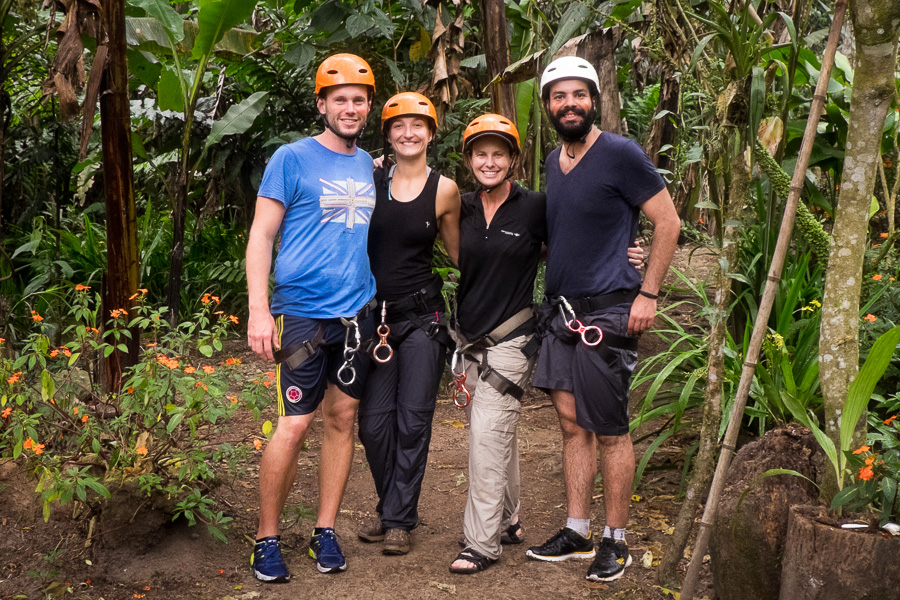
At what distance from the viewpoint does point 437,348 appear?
13.1 ft

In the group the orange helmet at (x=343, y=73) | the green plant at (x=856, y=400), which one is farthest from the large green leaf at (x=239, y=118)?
the green plant at (x=856, y=400)

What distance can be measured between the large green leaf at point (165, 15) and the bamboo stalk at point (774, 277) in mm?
4236

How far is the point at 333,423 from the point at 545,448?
224 centimetres

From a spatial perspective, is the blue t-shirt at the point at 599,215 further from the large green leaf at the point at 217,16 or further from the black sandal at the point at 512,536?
the large green leaf at the point at 217,16

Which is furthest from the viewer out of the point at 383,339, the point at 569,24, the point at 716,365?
the point at 569,24

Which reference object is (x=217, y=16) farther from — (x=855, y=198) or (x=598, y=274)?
(x=855, y=198)

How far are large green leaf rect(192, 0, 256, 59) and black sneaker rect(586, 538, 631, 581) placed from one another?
4.00 metres

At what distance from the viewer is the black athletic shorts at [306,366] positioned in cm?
364

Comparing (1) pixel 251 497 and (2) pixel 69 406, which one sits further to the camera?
(1) pixel 251 497

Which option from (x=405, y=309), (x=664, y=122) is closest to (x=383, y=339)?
(x=405, y=309)

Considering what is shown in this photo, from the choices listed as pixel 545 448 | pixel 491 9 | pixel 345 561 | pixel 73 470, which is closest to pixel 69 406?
pixel 73 470

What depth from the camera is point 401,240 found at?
3.91 metres

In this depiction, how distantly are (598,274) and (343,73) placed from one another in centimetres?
145

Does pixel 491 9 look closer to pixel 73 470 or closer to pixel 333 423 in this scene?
pixel 333 423
